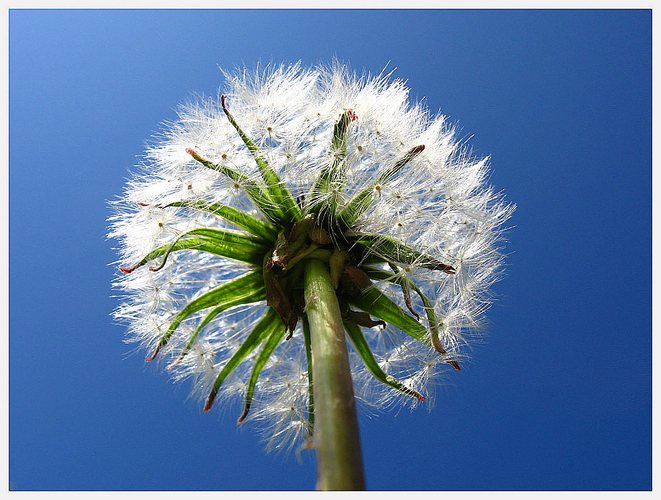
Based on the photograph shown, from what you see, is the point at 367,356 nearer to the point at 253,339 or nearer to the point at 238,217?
the point at 253,339

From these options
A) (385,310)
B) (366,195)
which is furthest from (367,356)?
(366,195)

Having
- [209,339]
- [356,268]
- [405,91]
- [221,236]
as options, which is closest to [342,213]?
[356,268]

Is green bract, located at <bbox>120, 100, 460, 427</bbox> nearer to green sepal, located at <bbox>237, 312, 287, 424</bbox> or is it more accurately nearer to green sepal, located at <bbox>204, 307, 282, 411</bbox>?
green sepal, located at <bbox>204, 307, 282, 411</bbox>

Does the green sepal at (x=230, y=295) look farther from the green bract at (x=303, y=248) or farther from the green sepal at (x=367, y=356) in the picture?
the green sepal at (x=367, y=356)

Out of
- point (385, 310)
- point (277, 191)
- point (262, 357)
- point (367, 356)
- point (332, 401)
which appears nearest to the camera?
point (332, 401)

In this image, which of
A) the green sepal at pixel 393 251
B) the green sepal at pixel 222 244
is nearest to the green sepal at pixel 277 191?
the green sepal at pixel 222 244

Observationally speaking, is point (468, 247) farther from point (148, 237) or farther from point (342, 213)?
point (148, 237)
